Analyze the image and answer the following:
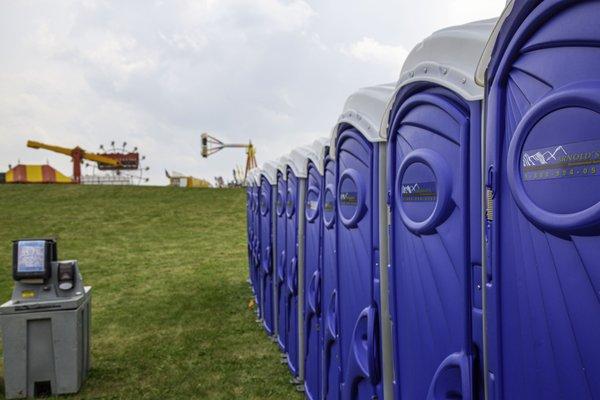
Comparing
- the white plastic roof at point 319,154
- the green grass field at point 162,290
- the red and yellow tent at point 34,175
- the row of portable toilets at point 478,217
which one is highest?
the red and yellow tent at point 34,175

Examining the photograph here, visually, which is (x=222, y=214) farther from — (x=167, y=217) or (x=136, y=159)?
(x=136, y=159)

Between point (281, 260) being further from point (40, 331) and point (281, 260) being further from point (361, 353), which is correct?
point (361, 353)

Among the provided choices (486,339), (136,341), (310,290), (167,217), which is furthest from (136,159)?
(486,339)

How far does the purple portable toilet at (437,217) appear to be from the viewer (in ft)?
5.68

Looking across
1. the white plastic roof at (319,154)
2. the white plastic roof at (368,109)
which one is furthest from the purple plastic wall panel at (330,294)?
the white plastic roof at (368,109)

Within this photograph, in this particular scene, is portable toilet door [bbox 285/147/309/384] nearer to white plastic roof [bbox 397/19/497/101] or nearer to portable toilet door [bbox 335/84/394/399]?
portable toilet door [bbox 335/84/394/399]

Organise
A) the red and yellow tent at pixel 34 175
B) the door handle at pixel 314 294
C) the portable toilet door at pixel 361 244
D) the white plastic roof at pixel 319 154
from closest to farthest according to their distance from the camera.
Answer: the portable toilet door at pixel 361 244 < the white plastic roof at pixel 319 154 < the door handle at pixel 314 294 < the red and yellow tent at pixel 34 175

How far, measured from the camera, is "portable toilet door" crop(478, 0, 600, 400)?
1.16 meters

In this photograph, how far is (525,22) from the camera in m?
1.38

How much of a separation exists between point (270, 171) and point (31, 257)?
3153 mm

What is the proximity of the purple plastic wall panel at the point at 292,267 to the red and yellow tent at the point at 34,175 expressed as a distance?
38.9 meters

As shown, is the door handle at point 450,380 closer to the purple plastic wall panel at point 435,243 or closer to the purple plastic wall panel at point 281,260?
the purple plastic wall panel at point 435,243

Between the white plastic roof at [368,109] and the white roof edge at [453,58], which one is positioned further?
the white plastic roof at [368,109]

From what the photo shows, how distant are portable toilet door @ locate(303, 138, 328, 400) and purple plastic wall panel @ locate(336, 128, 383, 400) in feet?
2.21
